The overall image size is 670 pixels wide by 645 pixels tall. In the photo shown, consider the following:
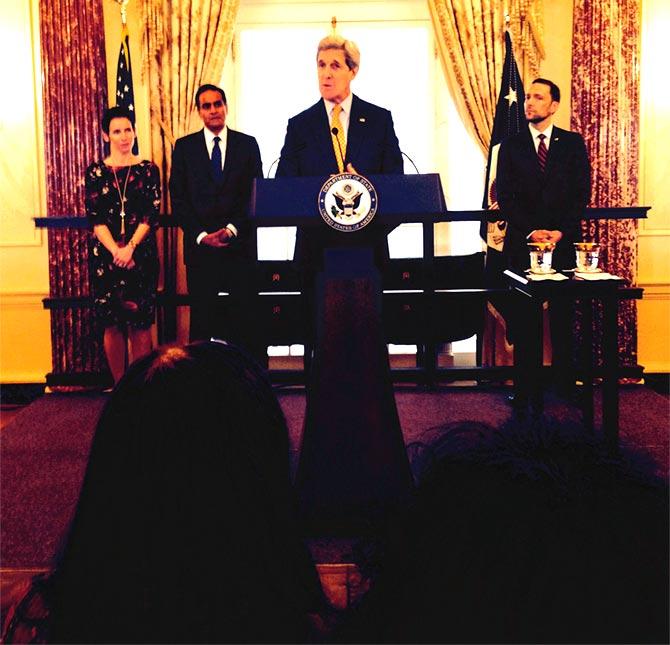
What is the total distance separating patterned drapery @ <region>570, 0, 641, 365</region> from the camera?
5.27 meters

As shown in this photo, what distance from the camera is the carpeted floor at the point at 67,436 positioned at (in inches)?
A: 116

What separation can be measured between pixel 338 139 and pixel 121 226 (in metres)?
2.12

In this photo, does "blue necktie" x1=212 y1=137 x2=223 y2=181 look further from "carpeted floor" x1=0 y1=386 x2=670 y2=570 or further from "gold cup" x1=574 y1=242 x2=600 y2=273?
"gold cup" x1=574 y1=242 x2=600 y2=273

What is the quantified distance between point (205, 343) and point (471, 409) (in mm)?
3713

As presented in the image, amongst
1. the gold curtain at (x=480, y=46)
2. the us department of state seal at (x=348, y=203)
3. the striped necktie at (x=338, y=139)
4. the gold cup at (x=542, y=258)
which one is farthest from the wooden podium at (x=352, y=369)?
the gold curtain at (x=480, y=46)

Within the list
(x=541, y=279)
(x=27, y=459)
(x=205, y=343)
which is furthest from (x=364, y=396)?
(x=27, y=459)

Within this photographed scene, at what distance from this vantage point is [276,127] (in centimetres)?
597

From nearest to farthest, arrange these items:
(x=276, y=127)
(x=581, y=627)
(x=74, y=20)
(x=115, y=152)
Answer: (x=581, y=627) → (x=115, y=152) → (x=74, y=20) → (x=276, y=127)

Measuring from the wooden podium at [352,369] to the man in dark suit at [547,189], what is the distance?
212 centimetres

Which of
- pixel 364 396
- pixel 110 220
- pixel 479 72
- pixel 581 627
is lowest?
pixel 364 396

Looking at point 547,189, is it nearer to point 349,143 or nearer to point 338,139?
point 349,143

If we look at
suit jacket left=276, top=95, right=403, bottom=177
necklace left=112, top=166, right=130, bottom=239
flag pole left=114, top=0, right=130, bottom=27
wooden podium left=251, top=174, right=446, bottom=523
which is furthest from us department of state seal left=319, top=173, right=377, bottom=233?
flag pole left=114, top=0, right=130, bottom=27

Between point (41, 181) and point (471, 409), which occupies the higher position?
point (41, 181)

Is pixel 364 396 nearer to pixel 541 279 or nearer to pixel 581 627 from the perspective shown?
pixel 541 279
